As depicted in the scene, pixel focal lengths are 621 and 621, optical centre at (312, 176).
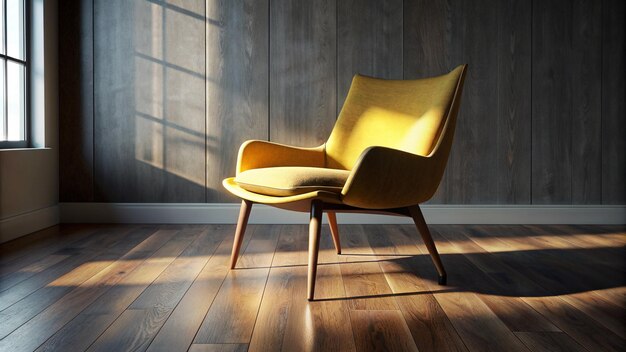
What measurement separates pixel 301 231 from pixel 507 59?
5.76 ft

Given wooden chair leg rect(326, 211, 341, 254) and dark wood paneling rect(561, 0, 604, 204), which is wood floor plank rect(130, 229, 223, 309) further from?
dark wood paneling rect(561, 0, 604, 204)

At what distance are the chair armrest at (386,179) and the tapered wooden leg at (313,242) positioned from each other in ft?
0.36

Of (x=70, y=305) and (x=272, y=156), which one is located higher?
(x=272, y=156)

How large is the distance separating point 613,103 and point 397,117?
6.43 ft

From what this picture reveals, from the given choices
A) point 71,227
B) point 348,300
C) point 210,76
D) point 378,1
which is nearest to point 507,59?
point 378,1

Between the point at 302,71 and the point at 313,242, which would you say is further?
the point at 302,71

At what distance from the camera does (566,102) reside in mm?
4082

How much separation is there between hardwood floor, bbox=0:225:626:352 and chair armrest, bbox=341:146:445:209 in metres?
0.35

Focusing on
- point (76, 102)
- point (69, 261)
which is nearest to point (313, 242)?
point (69, 261)

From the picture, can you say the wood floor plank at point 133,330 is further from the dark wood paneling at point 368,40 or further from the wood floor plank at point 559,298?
the dark wood paneling at point 368,40

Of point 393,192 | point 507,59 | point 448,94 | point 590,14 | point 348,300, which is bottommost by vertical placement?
point 348,300

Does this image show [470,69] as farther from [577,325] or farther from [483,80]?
[577,325]

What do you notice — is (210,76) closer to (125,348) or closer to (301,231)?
(301,231)

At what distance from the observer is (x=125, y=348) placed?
167cm
